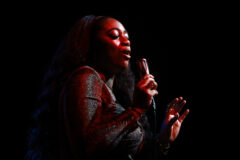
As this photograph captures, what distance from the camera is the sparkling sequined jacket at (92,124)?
3.45 feet

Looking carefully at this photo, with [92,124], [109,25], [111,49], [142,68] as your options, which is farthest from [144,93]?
[109,25]

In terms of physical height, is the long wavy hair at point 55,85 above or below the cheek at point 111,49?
below

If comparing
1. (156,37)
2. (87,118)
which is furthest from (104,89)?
(156,37)

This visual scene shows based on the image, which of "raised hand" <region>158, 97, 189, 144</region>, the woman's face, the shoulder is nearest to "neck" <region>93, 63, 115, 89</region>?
the woman's face

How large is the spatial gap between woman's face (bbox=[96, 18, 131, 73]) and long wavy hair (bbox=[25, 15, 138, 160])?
0.07m

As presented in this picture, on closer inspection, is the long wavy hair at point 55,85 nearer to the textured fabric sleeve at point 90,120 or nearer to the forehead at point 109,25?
the forehead at point 109,25

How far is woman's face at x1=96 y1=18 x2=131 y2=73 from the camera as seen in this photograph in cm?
138

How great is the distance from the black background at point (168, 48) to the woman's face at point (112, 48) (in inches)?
29.0

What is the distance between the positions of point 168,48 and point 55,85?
1308 millimetres

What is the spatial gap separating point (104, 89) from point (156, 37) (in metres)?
1.21

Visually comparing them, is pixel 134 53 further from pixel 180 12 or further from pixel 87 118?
pixel 87 118

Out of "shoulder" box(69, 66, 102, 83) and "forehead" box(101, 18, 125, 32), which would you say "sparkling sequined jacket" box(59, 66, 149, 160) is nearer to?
"shoulder" box(69, 66, 102, 83)

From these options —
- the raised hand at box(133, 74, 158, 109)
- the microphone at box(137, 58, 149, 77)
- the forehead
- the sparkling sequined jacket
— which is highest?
the forehead

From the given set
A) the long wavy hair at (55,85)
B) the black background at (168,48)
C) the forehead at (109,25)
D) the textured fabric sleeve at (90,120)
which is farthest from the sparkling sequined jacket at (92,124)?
the black background at (168,48)
